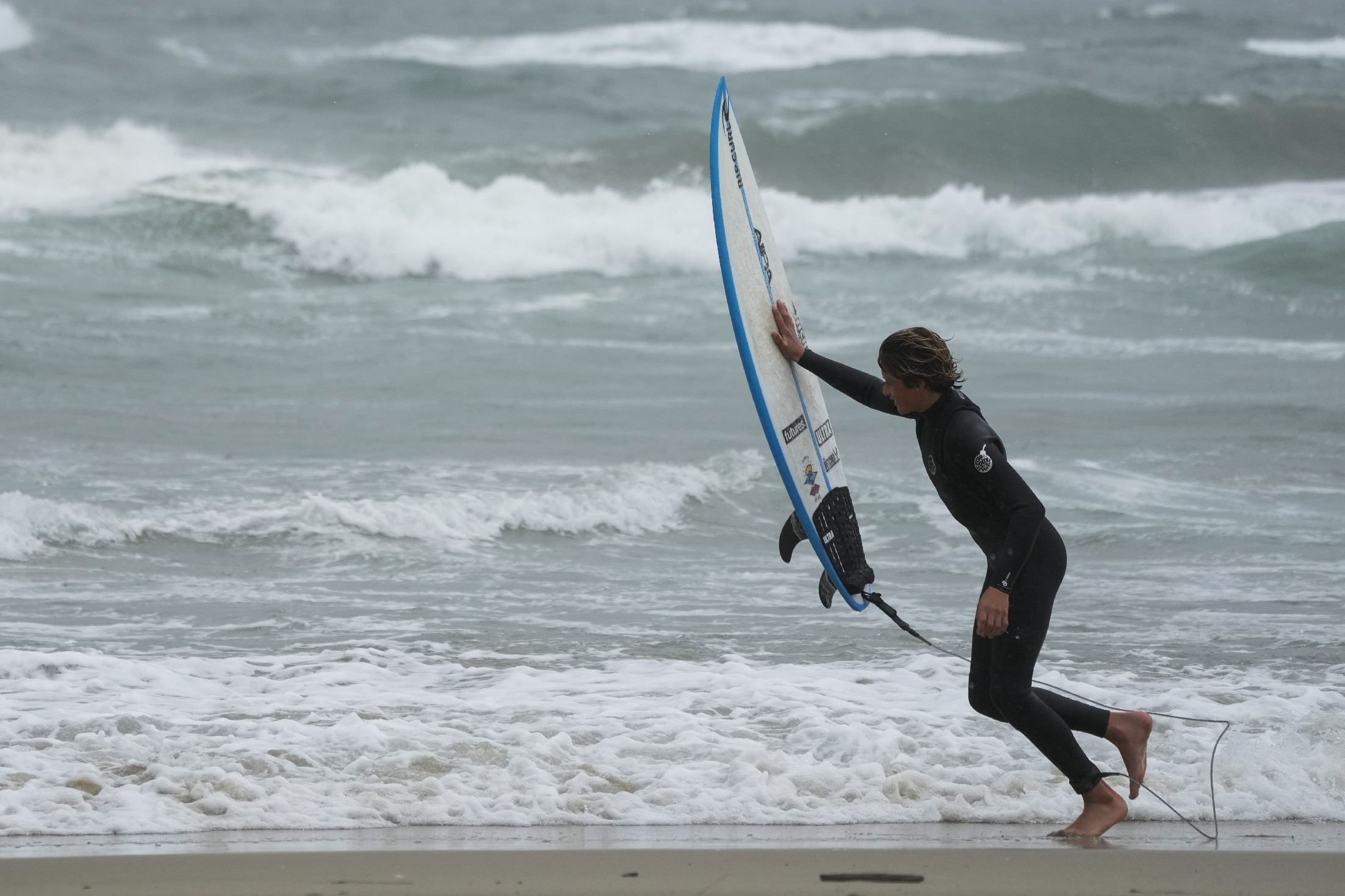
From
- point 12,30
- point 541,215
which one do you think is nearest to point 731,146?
point 541,215

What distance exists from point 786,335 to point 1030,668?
1154 millimetres

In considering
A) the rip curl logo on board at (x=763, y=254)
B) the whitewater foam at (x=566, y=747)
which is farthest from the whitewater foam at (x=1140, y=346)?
the rip curl logo on board at (x=763, y=254)

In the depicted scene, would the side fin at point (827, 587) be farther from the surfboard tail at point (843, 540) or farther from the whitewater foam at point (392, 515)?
the whitewater foam at point (392, 515)

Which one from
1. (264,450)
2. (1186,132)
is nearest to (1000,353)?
(264,450)

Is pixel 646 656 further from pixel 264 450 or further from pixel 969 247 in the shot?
pixel 969 247

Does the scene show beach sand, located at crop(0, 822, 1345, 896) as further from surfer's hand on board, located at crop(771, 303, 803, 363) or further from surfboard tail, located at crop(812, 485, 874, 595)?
surfer's hand on board, located at crop(771, 303, 803, 363)

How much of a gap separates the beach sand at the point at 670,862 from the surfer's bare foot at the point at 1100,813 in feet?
0.17

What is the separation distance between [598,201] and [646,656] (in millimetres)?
17614

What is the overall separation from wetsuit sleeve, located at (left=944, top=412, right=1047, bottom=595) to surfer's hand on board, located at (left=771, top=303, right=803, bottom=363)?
68cm

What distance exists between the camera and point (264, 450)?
9273 millimetres

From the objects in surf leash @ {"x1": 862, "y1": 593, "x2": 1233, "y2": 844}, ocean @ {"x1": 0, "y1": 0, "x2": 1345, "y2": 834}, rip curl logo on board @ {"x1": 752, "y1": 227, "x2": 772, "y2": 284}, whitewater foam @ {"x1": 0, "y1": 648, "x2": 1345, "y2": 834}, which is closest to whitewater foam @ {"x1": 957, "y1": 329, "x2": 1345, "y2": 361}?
ocean @ {"x1": 0, "y1": 0, "x2": 1345, "y2": 834}

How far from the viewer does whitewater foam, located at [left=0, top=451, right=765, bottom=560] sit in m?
7.06

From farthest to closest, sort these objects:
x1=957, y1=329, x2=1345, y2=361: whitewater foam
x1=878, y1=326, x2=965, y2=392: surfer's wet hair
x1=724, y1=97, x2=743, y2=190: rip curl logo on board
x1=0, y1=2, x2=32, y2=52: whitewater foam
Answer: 1. x1=0, y1=2, x2=32, y2=52: whitewater foam
2. x1=957, y1=329, x2=1345, y2=361: whitewater foam
3. x1=724, y1=97, x2=743, y2=190: rip curl logo on board
4. x1=878, y1=326, x2=965, y2=392: surfer's wet hair

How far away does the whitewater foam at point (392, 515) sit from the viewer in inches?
278
